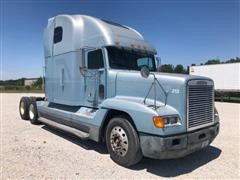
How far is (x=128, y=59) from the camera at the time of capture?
21.5ft

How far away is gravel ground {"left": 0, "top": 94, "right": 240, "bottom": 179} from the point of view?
4715mm

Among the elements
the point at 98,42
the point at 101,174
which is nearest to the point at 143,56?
the point at 98,42

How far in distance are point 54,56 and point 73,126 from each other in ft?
9.17

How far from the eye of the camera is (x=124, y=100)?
5.34 metres

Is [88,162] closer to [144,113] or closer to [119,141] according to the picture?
[119,141]

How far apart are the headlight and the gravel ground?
1.05m

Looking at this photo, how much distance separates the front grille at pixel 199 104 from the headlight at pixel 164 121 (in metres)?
0.37

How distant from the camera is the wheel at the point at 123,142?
15.9 feet

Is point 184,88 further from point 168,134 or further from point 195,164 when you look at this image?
point 195,164

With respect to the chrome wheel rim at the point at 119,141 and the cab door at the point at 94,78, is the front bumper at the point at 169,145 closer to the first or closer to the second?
the chrome wheel rim at the point at 119,141

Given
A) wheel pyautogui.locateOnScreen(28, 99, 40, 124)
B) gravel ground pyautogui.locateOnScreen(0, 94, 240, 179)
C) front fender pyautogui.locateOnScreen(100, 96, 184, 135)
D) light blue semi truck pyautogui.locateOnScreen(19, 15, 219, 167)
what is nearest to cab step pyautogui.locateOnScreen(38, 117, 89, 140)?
light blue semi truck pyautogui.locateOnScreen(19, 15, 219, 167)

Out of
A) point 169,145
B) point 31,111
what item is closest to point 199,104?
point 169,145

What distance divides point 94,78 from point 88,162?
2.24m

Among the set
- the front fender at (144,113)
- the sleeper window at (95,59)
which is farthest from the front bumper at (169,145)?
the sleeper window at (95,59)
